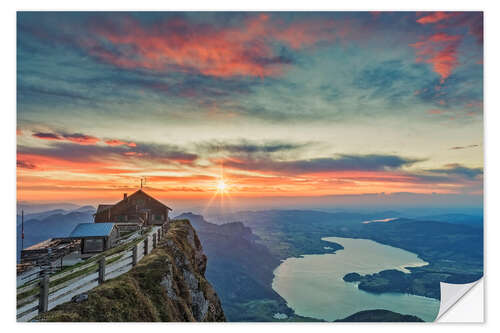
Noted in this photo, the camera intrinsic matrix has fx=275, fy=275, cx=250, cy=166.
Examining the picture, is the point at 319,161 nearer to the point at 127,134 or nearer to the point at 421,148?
the point at 421,148

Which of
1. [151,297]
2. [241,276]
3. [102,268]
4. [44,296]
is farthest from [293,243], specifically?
[44,296]

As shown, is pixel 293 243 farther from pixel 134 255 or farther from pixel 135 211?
pixel 134 255

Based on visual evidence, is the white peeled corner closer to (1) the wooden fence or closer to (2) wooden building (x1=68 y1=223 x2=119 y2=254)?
(1) the wooden fence

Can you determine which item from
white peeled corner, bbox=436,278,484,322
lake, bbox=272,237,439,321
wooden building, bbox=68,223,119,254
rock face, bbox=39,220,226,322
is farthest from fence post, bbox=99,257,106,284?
lake, bbox=272,237,439,321

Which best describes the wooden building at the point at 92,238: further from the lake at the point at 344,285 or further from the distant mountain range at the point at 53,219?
the lake at the point at 344,285

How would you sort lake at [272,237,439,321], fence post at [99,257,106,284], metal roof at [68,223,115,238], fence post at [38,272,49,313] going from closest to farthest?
fence post at [38,272,49,313] < fence post at [99,257,106,284] < metal roof at [68,223,115,238] < lake at [272,237,439,321]

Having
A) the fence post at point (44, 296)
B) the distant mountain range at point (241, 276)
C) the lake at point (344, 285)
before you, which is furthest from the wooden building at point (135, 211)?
the distant mountain range at point (241, 276)
